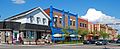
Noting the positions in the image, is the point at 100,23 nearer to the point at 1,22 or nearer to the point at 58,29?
the point at 58,29

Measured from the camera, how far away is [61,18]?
6888 cm

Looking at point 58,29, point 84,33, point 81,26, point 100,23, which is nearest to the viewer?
point 58,29

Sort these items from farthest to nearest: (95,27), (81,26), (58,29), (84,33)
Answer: (95,27), (81,26), (84,33), (58,29)

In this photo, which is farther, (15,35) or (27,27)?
(27,27)

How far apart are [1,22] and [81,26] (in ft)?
106

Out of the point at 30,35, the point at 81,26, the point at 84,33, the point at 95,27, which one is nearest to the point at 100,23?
the point at 95,27

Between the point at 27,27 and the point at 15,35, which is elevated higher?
the point at 27,27

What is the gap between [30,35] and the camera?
2295 inches

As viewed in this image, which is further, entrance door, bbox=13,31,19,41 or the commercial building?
entrance door, bbox=13,31,19,41

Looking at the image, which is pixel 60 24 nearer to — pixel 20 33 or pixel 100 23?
pixel 20 33

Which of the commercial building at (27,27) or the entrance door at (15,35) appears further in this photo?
the entrance door at (15,35)

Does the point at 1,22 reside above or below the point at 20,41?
above

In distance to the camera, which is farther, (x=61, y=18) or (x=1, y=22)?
(x=61, y=18)

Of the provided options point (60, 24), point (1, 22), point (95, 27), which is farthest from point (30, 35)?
point (95, 27)
